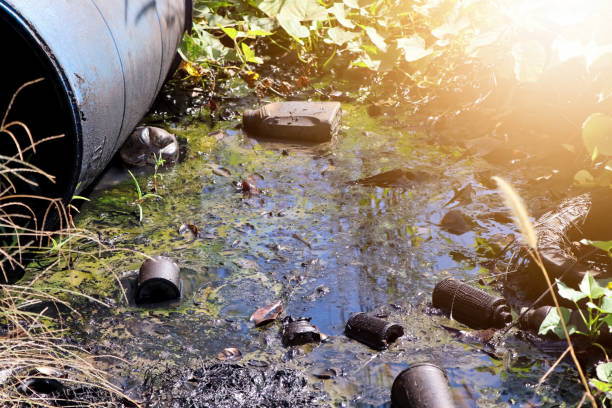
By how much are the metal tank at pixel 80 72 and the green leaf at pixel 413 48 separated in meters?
1.85

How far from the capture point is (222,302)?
263 centimetres

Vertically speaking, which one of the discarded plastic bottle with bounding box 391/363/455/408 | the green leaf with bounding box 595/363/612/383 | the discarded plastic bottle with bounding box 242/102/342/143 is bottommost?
the discarded plastic bottle with bounding box 391/363/455/408

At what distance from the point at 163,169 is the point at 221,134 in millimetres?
632

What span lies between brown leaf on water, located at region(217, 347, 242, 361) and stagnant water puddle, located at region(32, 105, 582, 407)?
0.02 metres

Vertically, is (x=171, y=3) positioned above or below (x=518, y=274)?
above

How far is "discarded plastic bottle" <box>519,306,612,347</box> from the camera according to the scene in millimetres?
2273

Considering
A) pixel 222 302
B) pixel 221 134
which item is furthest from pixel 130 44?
pixel 222 302

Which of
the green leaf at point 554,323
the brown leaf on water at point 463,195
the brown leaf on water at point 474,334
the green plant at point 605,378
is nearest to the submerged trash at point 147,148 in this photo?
the brown leaf on water at point 463,195

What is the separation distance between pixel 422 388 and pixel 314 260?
103 cm

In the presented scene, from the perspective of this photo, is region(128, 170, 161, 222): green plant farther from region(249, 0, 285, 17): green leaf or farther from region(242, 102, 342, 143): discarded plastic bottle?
region(249, 0, 285, 17): green leaf

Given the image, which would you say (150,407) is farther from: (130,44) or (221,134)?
(221,134)

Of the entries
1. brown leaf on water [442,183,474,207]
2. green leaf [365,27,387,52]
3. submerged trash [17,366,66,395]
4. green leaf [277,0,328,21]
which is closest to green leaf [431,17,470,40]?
green leaf [365,27,387,52]

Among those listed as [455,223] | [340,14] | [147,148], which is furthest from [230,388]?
[340,14]

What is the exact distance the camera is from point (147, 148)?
153 inches
